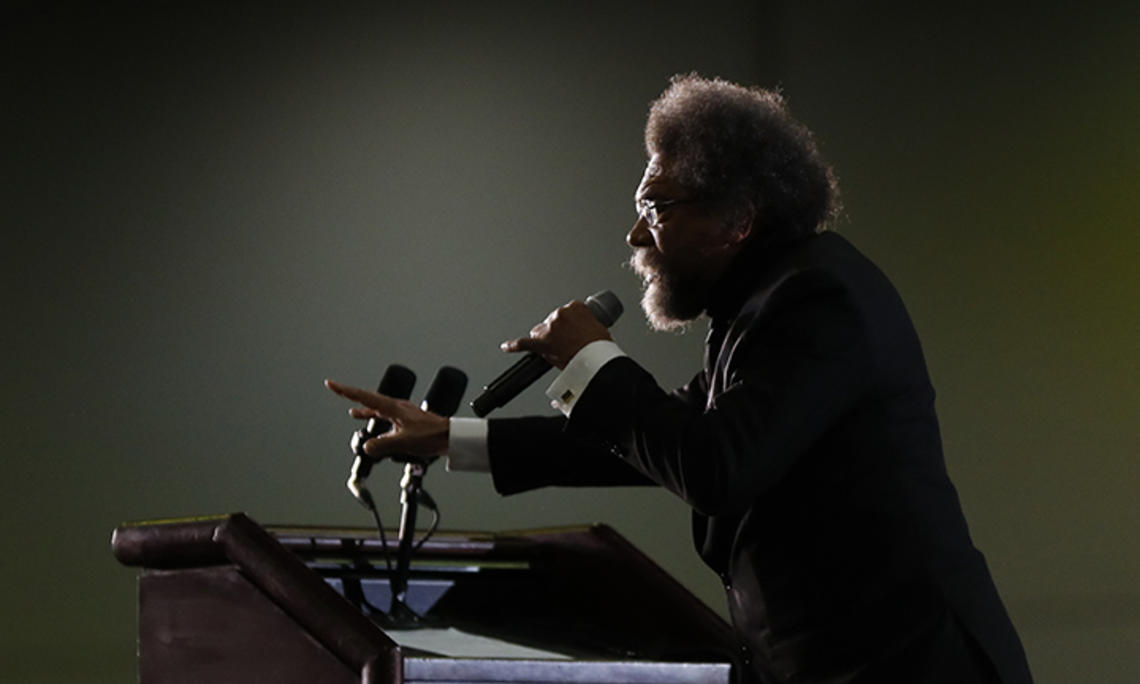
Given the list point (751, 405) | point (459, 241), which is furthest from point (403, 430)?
point (459, 241)

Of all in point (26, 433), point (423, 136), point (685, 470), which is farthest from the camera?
point (423, 136)

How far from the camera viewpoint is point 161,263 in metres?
3.93

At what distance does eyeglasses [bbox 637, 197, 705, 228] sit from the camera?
152cm

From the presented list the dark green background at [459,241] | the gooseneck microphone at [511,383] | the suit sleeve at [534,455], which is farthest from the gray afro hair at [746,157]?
the dark green background at [459,241]

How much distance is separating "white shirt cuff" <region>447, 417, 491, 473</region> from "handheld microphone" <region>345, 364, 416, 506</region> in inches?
3.7

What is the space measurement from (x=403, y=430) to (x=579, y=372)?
324 millimetres

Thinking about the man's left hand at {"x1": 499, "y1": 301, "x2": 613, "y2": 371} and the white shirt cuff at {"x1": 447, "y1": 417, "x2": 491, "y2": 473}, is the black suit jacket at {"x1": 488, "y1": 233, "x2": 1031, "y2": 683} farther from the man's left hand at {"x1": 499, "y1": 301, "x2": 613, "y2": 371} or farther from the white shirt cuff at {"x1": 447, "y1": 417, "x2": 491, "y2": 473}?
the white shirt cuff at {"x1": 447, "y1": 417, "x2": 491, "y2": 473}

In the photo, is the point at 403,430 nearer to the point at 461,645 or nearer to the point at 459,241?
the point at 461,645

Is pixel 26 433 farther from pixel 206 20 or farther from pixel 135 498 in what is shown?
pixel 206 20

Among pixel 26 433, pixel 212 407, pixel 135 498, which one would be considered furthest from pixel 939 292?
pixel 26 433

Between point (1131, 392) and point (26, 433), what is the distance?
3323mm

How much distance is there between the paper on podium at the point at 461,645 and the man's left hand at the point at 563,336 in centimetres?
30

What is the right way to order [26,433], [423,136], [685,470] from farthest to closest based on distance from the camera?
[423,136] < [26,433] < [685,470]

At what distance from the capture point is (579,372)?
4.37 feet
